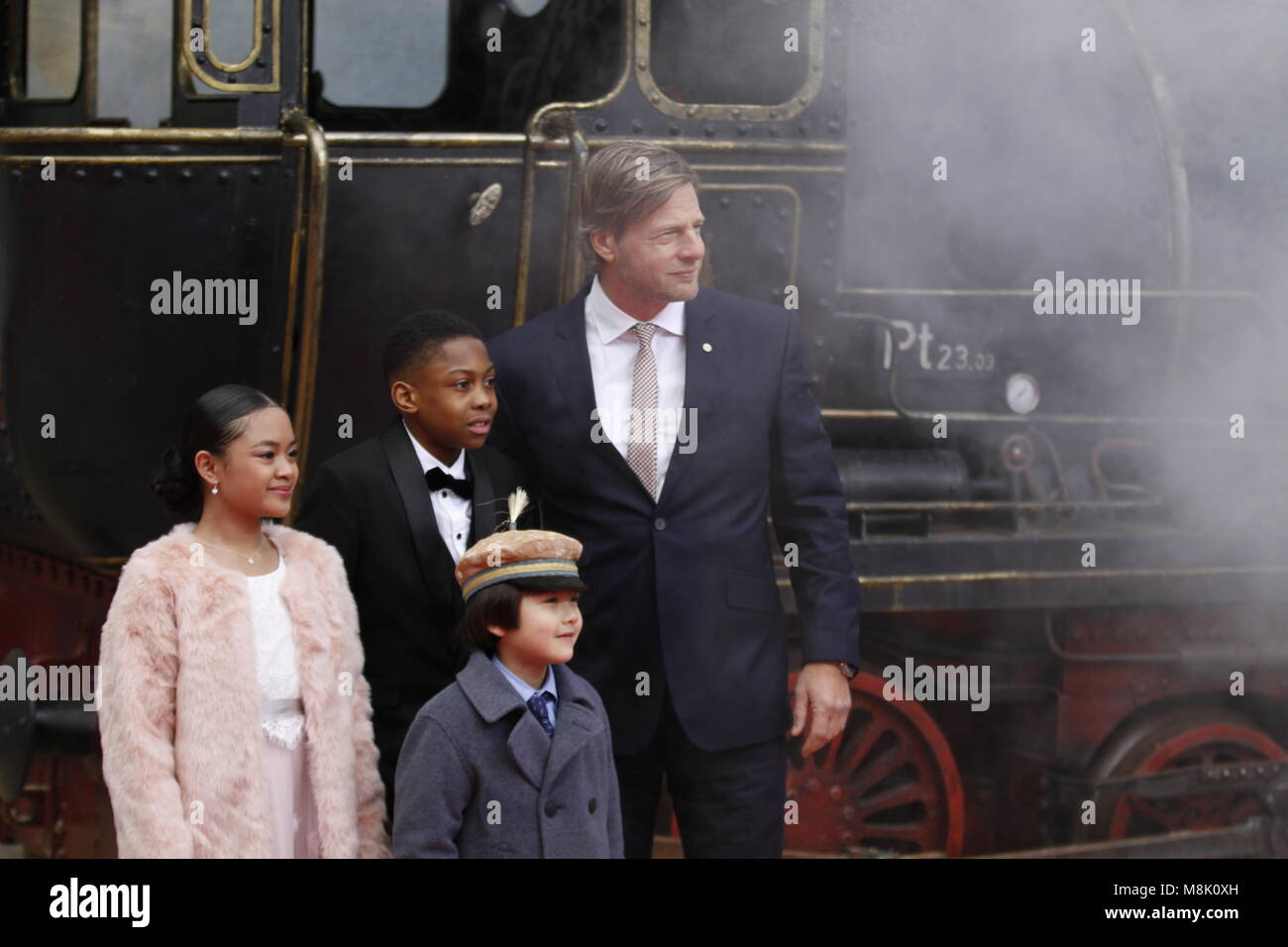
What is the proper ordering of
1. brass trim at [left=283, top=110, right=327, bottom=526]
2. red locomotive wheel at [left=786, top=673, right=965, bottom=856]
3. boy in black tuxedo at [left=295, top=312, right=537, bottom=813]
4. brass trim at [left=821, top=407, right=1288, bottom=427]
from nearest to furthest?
1. boy in black tuxedo at [left=295, top=312, right=537, bottom=813]
2. brass trim at [left=283, top=110, right=327, bottom=526]
3. brass trim at [left=821, top=407, right=1288, bottom=427]
4. red locomotive wheel at [left=786, top=673, right=965, bottom=856]

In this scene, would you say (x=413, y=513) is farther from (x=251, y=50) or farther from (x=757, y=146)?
(x=757, y=146)

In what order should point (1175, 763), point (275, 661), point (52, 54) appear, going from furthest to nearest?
point (1175, 763), point (52, 54), point (275, 661)

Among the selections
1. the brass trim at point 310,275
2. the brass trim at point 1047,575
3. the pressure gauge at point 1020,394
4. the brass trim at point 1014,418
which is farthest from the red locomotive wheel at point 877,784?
the brass trim at point 310,275

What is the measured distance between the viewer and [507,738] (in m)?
2.24

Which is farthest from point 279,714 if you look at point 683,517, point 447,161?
point 447,161

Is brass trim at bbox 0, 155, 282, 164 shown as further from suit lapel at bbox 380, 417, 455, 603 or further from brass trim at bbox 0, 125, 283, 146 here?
suit lapel at bbox 380, 417, 455, 603

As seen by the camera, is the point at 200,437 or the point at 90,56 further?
the point at 90,56

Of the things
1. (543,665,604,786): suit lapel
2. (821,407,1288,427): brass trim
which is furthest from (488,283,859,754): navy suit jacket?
(821,407,1288,427): brass trim

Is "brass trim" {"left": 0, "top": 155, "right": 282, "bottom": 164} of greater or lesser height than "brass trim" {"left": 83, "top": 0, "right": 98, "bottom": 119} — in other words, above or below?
below

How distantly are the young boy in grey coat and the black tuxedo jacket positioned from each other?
0.21m

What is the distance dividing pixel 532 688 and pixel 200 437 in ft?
2.21

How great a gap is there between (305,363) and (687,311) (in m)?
0.92

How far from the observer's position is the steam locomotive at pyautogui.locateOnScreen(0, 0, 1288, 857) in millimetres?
3227

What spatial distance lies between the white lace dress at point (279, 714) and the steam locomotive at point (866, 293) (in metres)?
0.83
